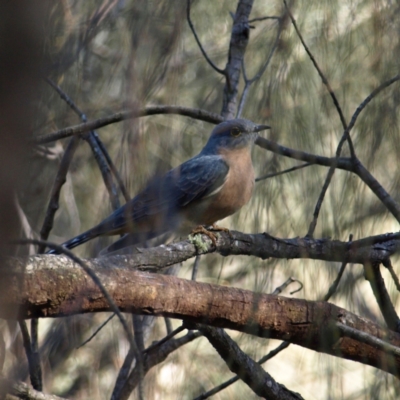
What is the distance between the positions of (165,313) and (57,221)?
129 inches

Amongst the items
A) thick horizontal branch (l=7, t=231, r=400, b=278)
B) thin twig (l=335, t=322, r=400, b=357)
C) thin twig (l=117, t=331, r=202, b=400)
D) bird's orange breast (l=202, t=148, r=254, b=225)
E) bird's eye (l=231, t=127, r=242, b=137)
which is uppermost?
bird's eye (l=231, t=127, r=242, b=137)

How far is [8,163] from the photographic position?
99 cm

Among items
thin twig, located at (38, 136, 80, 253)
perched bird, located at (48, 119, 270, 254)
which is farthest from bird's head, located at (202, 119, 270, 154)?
thin twig, located at (38, 136, 80, 253)

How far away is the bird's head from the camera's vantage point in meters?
4.88

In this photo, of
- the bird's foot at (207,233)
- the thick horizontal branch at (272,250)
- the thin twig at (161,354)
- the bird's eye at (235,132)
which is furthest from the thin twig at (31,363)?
the bird's eye at (235,132)

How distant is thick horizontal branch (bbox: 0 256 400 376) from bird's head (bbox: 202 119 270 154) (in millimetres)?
1845

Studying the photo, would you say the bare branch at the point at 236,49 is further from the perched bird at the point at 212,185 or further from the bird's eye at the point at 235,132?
the bird's eye at the point at 235,132

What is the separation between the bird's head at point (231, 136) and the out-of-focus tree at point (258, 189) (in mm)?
115

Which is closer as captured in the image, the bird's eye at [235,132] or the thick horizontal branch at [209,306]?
the thick horizontal branch at [209,306]

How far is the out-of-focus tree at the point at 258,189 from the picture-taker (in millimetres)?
1586

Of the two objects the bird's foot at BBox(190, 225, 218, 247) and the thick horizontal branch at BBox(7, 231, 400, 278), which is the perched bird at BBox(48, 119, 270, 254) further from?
the thick horizontal branch at BBox(7, 231, 400, 278)

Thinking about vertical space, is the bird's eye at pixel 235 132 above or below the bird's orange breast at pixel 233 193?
above

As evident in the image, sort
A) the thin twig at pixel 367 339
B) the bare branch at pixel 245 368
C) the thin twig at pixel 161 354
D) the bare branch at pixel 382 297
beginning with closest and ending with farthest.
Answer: the thin twig at pixel 367 339
the bare branch at pixel 245 368
the bare branch at pixel 382 297
the thin twig at pixel 161 354

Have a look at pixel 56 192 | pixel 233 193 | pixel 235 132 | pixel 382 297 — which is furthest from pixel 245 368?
pixel 235 132
